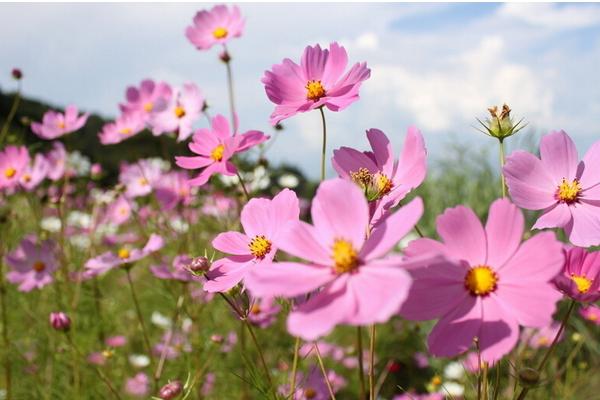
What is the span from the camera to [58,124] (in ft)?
5.76

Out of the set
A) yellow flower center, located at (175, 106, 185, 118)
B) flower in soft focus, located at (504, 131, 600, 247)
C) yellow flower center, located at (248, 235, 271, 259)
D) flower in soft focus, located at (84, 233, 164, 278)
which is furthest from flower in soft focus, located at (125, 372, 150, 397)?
flower in soft focus, located at (504, 131, 600, 247)

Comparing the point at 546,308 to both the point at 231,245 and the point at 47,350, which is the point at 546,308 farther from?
the point at 47,350

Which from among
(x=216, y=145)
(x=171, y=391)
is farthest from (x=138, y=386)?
(x=216, y=145)

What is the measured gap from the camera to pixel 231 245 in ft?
2.07

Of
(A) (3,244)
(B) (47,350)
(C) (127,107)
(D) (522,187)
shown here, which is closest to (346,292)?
(D) (522,187)

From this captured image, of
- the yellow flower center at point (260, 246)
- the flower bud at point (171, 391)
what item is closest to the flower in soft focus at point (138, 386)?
the flower bud at point (171, 391)

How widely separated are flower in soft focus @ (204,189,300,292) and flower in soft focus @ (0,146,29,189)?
1.08m

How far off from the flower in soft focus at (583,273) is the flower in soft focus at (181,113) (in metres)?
0.95

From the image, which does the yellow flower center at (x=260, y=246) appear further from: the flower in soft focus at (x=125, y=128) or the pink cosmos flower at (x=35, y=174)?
the pink cosmos flower at (x=35, y=174)

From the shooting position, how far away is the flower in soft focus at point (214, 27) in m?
1.42

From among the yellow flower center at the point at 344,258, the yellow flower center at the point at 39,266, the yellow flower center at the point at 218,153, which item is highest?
the yellow flower center at the point at 344,258

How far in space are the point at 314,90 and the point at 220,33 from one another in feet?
2.63

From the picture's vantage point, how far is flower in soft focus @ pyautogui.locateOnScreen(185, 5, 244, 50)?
1.42 m

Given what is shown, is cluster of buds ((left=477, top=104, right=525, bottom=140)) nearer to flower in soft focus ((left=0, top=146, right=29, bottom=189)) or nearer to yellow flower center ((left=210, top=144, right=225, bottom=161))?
yellow flower center ((left=210, top=144, right=225, bottom=161))
